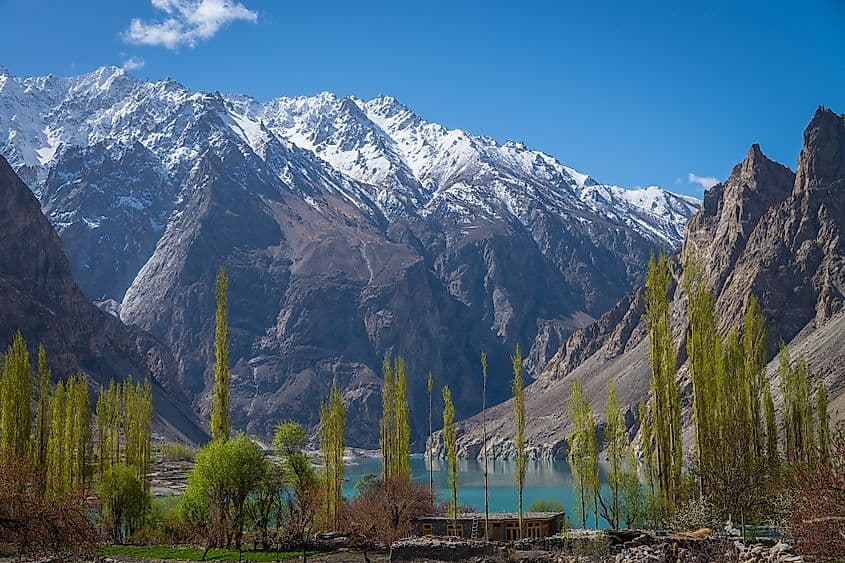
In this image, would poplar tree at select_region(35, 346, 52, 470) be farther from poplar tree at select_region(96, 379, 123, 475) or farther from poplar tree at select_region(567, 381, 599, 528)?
poplar tree at select_region(567, 381, 599, 528)

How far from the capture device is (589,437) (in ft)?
177

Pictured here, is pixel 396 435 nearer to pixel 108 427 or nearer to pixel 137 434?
pixel 137 434

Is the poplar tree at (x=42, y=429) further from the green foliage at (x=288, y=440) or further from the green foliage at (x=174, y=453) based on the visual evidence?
the green foliage at (x=174, y=453)

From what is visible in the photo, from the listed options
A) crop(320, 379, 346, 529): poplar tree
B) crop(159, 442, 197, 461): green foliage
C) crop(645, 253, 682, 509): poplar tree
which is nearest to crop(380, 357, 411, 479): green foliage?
crop(320, 379, 346, 529): poplar tree

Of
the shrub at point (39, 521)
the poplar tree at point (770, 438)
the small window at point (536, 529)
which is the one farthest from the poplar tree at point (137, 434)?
the shrub at point (39, 521)

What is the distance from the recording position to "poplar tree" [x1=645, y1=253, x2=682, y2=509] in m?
40.9

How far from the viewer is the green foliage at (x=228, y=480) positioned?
45138 millimetres

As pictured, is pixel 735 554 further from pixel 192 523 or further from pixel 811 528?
pixel 192 523

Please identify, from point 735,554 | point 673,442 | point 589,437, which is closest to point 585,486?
point 589,437

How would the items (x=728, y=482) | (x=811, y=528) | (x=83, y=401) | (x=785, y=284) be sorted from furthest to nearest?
(x=785, y=284) < (x=83, y=401) < (x=728, y=482) < (x=811, y=528)

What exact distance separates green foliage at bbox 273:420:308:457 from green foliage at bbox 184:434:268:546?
299 cm

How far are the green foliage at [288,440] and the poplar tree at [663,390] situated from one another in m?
19.4

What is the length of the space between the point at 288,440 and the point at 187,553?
34.8ft

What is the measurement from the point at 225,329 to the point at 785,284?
143 m
